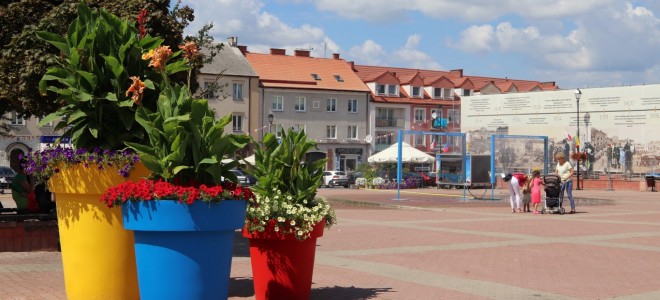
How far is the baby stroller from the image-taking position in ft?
82.6

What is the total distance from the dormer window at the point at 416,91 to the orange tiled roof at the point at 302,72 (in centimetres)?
637

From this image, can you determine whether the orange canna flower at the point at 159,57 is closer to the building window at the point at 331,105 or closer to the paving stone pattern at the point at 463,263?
the paving stone pattern at the point at 463,263

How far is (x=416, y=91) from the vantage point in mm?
89438

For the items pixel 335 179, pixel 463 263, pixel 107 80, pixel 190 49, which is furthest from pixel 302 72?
pixel 190 49

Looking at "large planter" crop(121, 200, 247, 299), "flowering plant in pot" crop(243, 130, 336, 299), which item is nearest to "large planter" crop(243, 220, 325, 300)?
"flowering plant in pot" crop(243, 130, 336, 299)

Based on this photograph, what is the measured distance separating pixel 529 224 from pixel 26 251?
12.5 m

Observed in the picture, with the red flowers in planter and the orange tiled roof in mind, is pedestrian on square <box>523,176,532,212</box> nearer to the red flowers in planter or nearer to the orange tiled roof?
the red flowers in planter

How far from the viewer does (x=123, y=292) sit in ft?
25.4

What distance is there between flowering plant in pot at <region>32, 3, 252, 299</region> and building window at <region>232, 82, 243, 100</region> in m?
66.5

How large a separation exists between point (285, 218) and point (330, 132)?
73605 millimetres

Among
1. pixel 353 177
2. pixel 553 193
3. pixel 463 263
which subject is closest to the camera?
pixel 463 263

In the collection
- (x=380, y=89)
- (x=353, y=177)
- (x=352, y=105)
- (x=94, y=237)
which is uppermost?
(x=380, y=89)

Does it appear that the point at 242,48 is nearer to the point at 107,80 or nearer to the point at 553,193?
the point at 553,193

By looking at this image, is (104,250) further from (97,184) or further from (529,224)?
(529,224)
